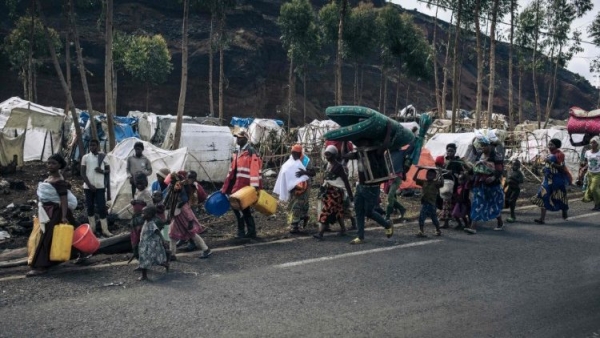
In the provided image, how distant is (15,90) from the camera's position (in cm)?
4597

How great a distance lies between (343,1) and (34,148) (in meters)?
12.7

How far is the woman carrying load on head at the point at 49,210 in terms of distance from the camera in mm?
6281

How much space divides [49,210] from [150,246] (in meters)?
1.33

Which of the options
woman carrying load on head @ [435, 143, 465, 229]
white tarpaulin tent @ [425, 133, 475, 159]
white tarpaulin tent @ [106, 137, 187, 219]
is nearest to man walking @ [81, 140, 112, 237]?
white tarpaulin tent @ [106, 137, 187, 219]

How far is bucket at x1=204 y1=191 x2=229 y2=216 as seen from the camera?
26.4 ft

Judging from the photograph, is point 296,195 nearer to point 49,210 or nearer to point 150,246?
point 150,246

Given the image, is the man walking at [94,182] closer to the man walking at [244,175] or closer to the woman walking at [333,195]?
the man walking at [244,175]

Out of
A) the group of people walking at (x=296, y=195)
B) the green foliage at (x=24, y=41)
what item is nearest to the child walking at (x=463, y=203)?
the group of people walking at (x=296, y=195)

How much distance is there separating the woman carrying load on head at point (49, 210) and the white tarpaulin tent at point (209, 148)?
9247mm

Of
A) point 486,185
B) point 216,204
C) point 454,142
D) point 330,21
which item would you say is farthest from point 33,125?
point 330,21

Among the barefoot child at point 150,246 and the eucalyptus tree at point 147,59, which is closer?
the barefoot child at point 150,246

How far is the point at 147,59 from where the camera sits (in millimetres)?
40094

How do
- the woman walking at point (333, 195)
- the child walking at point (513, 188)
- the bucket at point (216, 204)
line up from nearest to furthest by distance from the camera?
the bucket at point (216, 204)
the woman walking at point (333, 195)
the child walking at point (513, 188)

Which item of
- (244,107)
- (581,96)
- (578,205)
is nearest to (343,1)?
(578,205)
